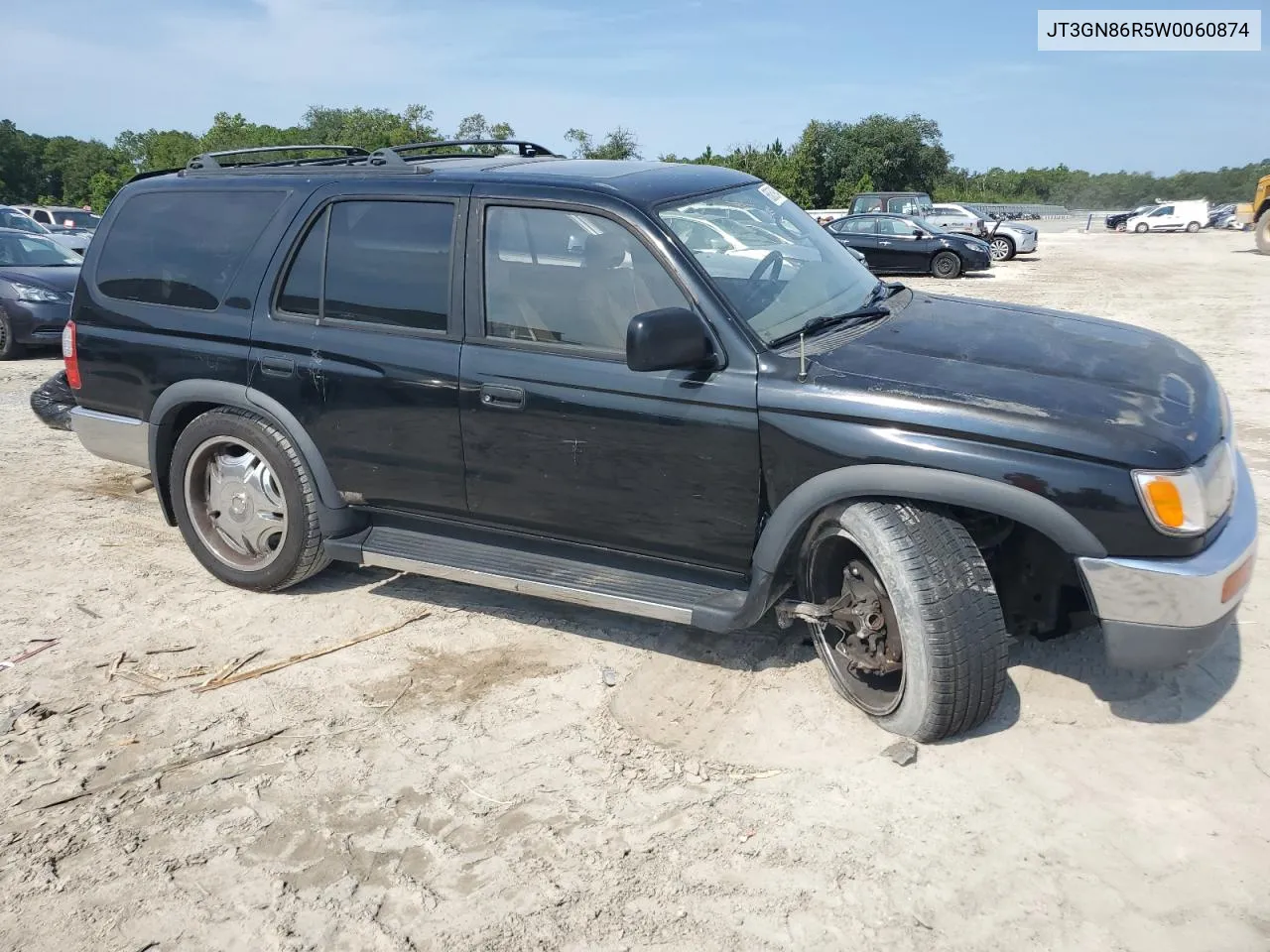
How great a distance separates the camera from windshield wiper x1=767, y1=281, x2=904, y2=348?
3.77 meters

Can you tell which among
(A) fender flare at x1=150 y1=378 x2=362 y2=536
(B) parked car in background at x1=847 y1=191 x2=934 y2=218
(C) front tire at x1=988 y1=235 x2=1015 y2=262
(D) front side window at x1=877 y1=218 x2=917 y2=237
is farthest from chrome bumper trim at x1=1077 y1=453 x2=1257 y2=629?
(C) front tire at x1=988 y1=235 x2=1015 y2=262

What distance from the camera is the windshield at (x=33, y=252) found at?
12.3 m

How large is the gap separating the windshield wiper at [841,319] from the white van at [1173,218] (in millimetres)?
44858

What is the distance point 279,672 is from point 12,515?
2.98m

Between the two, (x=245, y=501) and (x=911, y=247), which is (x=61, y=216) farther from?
(x=245, y=501)

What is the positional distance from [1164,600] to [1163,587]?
41mm

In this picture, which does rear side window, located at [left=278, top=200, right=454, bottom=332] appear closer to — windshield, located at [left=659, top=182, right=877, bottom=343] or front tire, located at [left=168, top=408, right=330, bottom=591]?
front tire, located at [left=168, top=408, right=330, bottom=591]

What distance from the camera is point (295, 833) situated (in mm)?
3164

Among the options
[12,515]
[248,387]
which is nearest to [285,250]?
[248,387]

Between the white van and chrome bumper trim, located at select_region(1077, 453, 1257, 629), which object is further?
the white van

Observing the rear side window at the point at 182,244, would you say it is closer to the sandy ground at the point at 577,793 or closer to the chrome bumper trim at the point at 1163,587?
the sandy ground at the point at 577,793

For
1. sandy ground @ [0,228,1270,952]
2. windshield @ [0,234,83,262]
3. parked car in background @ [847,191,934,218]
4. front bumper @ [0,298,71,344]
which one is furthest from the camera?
parked car in background @ [847,191,934,218]

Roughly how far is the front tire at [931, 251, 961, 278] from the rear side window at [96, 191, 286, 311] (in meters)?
18.5

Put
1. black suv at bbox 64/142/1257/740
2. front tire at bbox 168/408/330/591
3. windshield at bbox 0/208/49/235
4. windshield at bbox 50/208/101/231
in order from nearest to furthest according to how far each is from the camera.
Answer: black suv at bbox 64/142/1257/740
front tire at bbox 168/408/330/591
windshield at bbox 0/208/49/235
windshield at bbox 50/208/101/231
